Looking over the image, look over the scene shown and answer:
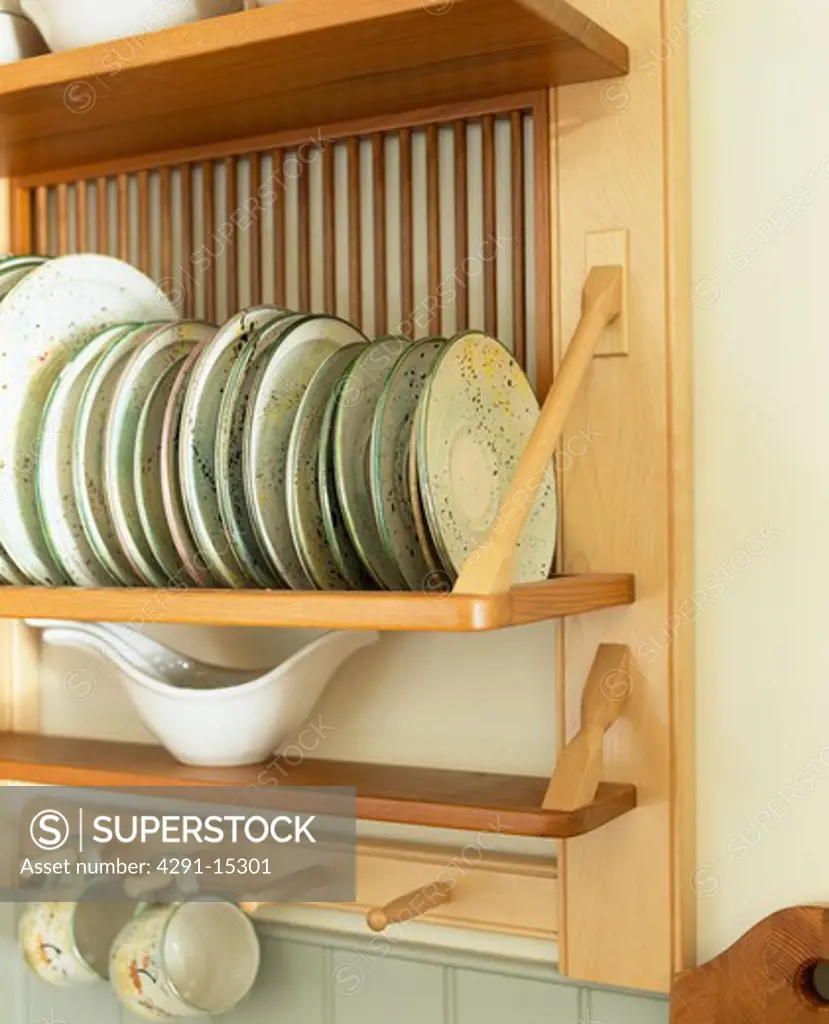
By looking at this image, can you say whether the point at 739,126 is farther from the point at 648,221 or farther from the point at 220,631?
the point at 220,631

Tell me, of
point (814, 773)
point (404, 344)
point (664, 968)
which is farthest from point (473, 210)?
point (664, 968)

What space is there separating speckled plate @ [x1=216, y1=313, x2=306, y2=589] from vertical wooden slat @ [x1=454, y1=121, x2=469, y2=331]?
18cm

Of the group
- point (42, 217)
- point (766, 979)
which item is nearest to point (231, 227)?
point (42, 217)

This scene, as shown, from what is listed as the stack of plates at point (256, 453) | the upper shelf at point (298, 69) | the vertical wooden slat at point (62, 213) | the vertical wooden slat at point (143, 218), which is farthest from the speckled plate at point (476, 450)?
the vertical wooden slat at point (62, 213)

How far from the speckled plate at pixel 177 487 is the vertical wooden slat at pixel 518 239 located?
27cm

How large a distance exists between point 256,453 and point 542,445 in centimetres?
22

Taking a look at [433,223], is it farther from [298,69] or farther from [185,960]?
[185,960]

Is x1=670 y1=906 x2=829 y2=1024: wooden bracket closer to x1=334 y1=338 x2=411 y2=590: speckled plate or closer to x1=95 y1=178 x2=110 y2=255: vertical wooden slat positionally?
x1=334 y1=338 x2=411 y2=590: speckled plate

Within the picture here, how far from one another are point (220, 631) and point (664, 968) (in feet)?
1.64

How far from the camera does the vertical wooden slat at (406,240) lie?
1.17 m

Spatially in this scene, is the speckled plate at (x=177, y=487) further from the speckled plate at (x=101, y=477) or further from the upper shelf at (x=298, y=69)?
the upper shelf at (x=298, y=69)

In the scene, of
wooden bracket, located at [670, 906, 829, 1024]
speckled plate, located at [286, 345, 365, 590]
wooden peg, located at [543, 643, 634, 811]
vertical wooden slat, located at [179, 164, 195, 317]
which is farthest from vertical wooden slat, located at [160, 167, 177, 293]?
wooden bracket, located at [670, 906, 829, 1024]

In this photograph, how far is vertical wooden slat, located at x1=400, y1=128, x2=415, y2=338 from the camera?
1.17m

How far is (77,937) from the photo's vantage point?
1305 mm
